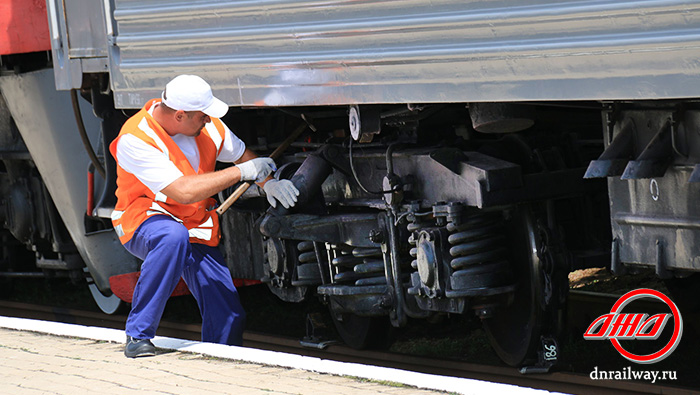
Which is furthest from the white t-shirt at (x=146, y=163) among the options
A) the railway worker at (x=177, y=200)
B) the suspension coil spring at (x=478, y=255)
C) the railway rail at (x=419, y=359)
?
the railway rail at (x=419, y=359)

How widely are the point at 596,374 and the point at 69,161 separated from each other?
13.8ft

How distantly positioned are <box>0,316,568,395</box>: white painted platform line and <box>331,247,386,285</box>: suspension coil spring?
1.16 meters

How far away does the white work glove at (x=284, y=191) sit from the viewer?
6.03m

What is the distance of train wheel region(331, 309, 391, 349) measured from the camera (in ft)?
22.4

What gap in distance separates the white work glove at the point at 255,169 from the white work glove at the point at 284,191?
355 millimetres

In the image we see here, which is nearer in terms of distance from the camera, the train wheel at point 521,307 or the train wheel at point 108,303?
the train wheel at point 521,307

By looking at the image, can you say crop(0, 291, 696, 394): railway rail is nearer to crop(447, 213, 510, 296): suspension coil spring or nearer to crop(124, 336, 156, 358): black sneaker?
crop(447, 213, 510, 296): suspension coil spring

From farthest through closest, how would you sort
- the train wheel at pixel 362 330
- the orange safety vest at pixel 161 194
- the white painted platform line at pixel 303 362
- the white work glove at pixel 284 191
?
1. the train wheel at pixel 362 330
2. the white work glove at pixel 284 191
3. the orange safety vest at pixel 161 194
4. the white painted platform line at pixel 303 362

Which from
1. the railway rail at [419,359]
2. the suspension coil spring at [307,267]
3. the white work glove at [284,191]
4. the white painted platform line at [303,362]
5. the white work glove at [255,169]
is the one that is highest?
the white work glove at [255,169]

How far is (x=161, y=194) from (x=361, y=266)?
4.40 feet

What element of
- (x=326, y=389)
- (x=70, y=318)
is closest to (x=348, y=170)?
(x=326, y=389)

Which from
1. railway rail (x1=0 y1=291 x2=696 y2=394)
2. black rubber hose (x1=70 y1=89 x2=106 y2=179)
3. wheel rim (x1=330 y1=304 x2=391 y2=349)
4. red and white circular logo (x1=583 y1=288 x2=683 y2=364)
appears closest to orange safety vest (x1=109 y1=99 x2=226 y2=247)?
wheel rim (x1=330 y1=304 x2=391 y2=349)

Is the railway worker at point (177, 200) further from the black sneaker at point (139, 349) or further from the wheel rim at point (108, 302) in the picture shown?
the wheel rim at point (108, 302)

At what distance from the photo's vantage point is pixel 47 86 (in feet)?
26.1
